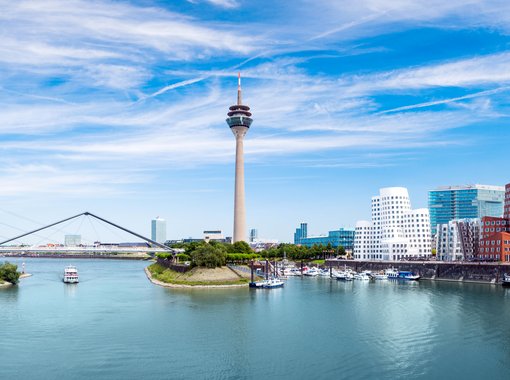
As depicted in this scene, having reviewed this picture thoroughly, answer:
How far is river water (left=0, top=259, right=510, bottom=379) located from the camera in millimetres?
22688

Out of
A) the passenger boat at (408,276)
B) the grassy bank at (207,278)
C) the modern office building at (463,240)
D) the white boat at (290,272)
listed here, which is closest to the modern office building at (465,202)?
the modern office building at (463,240)

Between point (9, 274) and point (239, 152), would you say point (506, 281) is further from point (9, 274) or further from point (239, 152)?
point (239, 152)

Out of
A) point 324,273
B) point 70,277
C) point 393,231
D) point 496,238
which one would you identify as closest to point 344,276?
point 324,273

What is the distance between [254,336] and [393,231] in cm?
6133

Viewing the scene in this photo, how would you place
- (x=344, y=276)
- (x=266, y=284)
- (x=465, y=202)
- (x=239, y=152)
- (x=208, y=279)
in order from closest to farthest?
(x=266, y=284) < (x=208, y=279) < (x=344, y=276) < (x=239, y=152) < (x=465, y=202)

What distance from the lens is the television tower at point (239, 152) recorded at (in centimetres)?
9856

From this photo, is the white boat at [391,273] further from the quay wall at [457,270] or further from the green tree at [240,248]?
the green tree at [240,248]

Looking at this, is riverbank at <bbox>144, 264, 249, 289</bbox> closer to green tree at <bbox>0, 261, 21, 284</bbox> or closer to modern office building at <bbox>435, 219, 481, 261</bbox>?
green tree at <bbox>0, 261, 21, 284</bbox>

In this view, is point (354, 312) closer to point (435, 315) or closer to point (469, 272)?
point (435, 315)

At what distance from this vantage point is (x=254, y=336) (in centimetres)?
2928

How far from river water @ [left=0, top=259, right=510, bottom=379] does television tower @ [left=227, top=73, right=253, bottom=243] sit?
49744 millimetres

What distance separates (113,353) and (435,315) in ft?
72.8

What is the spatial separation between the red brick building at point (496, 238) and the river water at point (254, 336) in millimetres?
16169

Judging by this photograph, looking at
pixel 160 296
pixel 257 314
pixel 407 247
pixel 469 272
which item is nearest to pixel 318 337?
pixel 257 314
